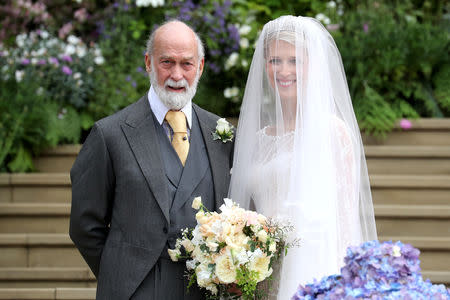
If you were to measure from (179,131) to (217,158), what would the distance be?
0.76 feet

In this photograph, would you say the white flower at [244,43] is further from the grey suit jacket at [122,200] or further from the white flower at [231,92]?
the grey suit jacket at [122,200]

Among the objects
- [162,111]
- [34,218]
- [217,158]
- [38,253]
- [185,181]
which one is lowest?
[38,253]

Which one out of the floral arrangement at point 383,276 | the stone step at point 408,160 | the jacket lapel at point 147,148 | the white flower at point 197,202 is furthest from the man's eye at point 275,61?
the stone step at point 408,160

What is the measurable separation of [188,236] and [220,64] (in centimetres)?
419

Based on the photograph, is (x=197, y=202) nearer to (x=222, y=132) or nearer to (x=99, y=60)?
(x=222, y=132)

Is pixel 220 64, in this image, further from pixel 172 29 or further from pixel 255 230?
pixel 255 230

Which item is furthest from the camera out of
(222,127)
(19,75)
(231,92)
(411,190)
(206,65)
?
(206,65)

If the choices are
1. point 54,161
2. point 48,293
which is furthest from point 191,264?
point 54,161

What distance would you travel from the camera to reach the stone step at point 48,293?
17.4 ft

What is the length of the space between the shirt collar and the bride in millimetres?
272

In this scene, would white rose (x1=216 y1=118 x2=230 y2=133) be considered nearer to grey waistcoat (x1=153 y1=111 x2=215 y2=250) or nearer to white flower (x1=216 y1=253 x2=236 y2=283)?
grey waistcoat (x1=153 y1=111 x2=215 y2=250)

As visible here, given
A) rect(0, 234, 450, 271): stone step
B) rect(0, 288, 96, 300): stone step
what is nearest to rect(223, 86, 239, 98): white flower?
rect(0, 234, 450, 271): stone step

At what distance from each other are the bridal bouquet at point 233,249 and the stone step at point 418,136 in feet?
12.1

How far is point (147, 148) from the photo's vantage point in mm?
3303
